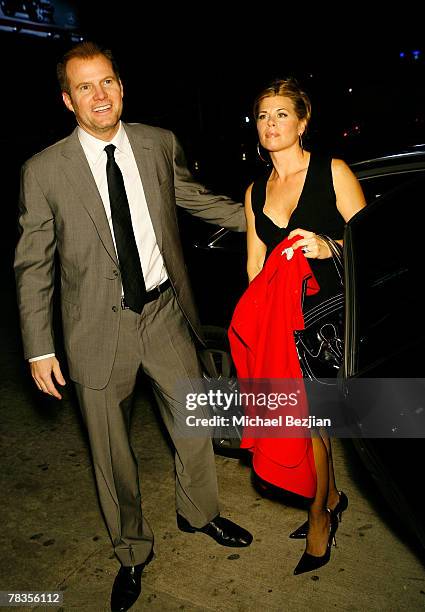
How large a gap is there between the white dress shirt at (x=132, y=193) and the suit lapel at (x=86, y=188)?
5 cm

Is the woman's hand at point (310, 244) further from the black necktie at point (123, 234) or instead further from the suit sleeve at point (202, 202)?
the black necktie at point (123, 234)

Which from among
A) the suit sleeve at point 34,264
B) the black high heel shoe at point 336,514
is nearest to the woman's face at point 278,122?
the suit sleeve at point 34,264

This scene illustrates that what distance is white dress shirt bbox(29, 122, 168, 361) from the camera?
2.62 metres

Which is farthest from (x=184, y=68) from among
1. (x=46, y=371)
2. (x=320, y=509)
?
(x=320, y=509)

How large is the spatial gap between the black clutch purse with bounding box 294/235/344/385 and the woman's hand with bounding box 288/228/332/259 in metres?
0.18

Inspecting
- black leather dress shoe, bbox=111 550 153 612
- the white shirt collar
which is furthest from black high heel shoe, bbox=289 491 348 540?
the white shirt collar

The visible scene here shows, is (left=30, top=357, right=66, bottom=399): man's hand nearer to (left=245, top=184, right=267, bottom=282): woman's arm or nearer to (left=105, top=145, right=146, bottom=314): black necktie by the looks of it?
(left=105, top=145, right=146, bottom=314): black necktie

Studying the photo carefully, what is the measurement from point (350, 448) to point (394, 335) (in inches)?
57.3

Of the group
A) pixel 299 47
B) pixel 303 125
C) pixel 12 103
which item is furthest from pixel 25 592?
pixel 299 47

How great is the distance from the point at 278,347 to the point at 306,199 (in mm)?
692

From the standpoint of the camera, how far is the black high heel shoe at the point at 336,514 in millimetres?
3057

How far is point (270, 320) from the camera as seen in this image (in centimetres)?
269

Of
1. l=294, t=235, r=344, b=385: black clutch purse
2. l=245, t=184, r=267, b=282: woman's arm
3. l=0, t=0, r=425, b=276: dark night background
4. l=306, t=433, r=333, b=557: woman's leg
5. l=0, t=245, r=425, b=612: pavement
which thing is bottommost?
l=0, t=245, r=425, b=612: pavement

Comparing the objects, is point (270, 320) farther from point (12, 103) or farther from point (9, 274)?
point (12, 103)
